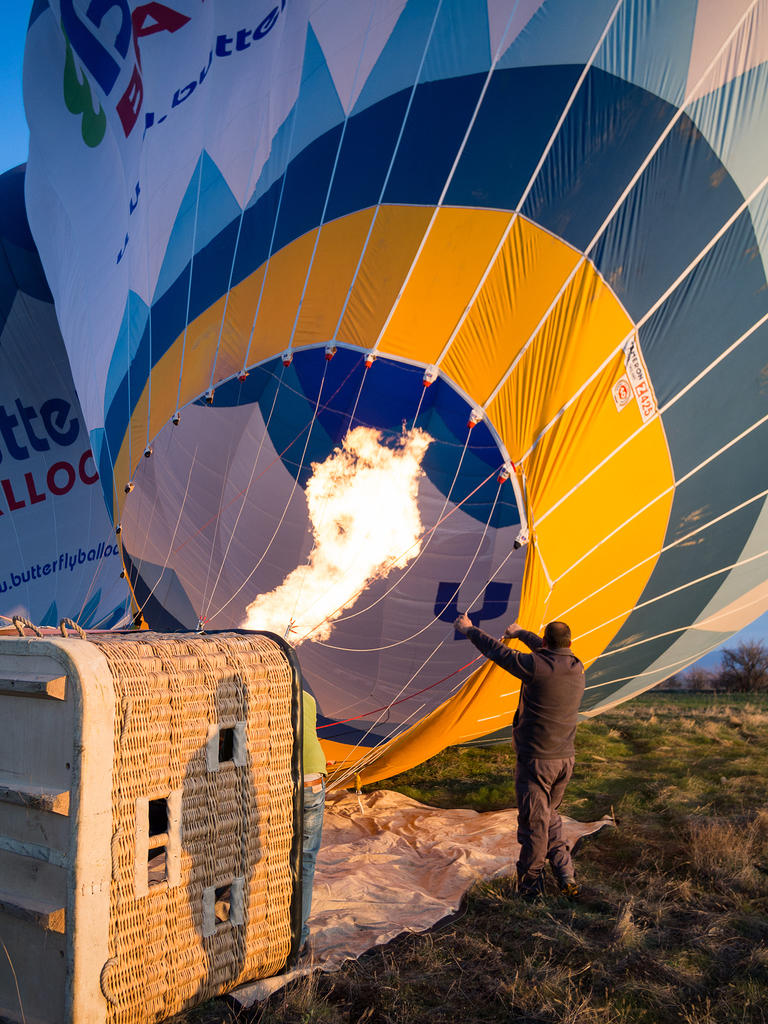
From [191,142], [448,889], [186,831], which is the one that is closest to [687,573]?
[448,889]

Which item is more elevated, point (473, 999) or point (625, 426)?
point (625, 426)

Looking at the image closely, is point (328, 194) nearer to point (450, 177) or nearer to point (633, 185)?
point (450, 177)

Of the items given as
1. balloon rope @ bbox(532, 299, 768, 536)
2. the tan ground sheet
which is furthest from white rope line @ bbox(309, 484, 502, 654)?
balloon rope @ bbox(532, 299, 768, 536)

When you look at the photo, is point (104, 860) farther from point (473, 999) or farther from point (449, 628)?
point (449, 628)

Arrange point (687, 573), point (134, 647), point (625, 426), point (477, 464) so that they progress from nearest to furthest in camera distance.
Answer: point (134, 647) → point (625, 426) → point (687, 573) → point (477, 464)

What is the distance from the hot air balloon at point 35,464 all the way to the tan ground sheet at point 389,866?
4.84 metres

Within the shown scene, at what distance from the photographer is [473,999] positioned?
85.5 inches

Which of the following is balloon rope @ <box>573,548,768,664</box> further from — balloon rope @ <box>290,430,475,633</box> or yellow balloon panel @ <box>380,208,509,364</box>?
yellow balloon panel @ <box>380,208,509,364</box>

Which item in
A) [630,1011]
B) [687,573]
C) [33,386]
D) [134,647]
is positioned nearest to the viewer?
[134,647]

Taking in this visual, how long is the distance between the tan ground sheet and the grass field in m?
0.09

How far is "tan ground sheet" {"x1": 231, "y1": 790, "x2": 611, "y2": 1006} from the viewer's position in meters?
2.62

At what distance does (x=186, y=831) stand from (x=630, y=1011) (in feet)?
4.15

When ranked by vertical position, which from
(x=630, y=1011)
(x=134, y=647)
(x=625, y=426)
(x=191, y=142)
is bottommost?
(x=630, y=1011)

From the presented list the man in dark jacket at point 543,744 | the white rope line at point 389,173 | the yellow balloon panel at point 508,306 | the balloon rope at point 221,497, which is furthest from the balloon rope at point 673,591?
the balloon rope at point 221,497
